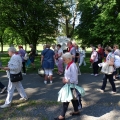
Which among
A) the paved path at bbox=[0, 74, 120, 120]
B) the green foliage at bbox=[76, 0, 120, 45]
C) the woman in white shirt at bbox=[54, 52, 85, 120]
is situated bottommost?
the paved path at bbox=[0, 74, 120, 120]

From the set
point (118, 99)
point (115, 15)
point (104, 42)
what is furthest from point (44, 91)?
point (115, 15)

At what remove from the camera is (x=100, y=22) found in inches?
1062

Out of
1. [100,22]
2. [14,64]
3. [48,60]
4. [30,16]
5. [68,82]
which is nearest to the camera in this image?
[68,82]

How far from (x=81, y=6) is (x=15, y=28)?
32.3 ft

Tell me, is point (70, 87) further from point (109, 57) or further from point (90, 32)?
point (90, 32)

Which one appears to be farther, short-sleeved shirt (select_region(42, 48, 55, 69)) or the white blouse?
short-sleeved shirt (select_region(42, 48, 55, 69))

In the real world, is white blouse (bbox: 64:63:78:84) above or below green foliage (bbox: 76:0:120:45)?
below

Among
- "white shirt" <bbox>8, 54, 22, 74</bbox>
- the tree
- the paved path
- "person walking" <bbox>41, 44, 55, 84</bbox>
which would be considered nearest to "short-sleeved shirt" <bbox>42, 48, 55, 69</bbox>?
"person walking" <bbox>41, 44, 55, 84</bbox>

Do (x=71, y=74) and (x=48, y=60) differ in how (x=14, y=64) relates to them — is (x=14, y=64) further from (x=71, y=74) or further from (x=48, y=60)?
(x=48, y=60)

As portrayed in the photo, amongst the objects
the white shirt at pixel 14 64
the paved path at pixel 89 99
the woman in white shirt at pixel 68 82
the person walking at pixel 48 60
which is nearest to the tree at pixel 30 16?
the person walking at pixel 48 60

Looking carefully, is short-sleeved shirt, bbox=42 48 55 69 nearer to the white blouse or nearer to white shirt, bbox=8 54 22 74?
white shirt, bbox=8 54 22 74

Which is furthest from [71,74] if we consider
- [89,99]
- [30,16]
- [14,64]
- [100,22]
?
[30,16]

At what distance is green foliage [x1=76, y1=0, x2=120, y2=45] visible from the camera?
26.2 meters

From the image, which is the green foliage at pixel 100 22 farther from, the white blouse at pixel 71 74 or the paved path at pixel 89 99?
the white blouse at pixel 71 74
